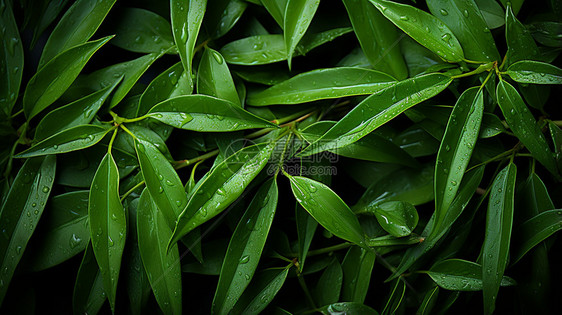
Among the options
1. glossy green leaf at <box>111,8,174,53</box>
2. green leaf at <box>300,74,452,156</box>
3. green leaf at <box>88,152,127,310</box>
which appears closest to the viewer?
green leaf at <box>300,74,452,156</box>

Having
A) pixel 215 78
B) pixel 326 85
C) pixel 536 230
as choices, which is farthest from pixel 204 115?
pixel 536 230

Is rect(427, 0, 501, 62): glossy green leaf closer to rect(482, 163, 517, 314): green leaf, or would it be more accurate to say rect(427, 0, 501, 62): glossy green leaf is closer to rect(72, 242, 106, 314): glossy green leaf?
rect(482, 163, 517, 314): green leaf

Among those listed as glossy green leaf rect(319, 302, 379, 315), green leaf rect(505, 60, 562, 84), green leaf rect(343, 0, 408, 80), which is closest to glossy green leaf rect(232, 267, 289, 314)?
glossy green leaf rect(319, 302, 379, 315)

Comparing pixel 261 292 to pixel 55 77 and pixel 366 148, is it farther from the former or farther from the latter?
pixel 55 77

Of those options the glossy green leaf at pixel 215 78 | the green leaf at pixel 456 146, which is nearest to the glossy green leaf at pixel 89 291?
the glossy green leaf at pixel 215 78

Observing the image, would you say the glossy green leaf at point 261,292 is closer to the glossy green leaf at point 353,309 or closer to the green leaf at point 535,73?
the glossy green leaf at point 353,309

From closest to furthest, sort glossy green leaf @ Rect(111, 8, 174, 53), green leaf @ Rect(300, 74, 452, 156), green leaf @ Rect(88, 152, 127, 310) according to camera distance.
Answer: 1. green leaf @ Rect(300, 74, 452, 156)
2. green leaf @ Rect(88, 152, 127, 310)
3. glossy green leaf @ Rect(111, 8, 174, 53)
